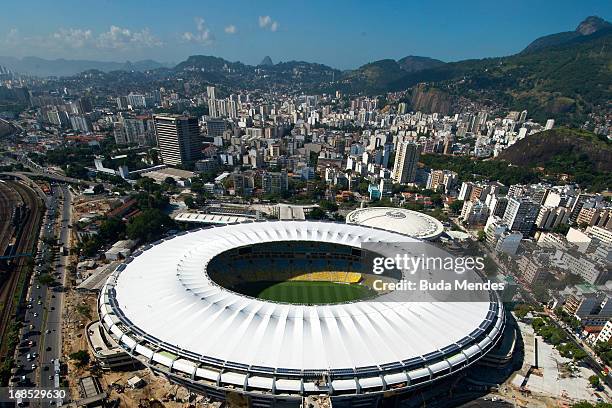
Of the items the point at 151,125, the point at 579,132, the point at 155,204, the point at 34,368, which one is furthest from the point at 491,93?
the point at 34,368

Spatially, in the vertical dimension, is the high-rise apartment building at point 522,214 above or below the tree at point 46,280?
above

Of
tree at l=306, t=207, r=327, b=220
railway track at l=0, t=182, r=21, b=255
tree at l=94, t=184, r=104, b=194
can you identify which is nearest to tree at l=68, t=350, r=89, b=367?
railway track at l=0, t=182, r=21, b=255

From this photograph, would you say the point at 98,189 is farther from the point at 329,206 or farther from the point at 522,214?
the point at 522,214

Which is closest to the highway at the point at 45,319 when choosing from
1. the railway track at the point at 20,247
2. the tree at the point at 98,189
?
the railway track at the point at 20,247

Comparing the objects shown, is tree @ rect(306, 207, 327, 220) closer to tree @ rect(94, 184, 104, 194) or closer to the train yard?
the train yard

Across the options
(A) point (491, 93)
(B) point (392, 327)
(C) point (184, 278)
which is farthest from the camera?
(A) point (491, 93)

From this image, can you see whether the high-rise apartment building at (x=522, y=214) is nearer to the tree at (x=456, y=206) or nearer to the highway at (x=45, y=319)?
the tree at (x=456, y=206)

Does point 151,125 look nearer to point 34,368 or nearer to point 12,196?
point 12,196

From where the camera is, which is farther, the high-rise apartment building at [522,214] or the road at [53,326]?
the high-rise apartment building at [522,214]
